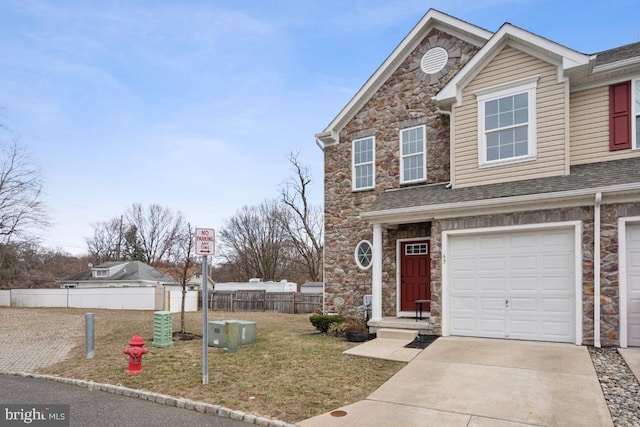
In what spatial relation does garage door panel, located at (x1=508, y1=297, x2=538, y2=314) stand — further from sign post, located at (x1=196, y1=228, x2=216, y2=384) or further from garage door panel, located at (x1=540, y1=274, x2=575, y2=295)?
sign post, located at (x1=196, y1=228, x2=216, y2=384)

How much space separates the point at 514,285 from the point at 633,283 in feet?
6.87

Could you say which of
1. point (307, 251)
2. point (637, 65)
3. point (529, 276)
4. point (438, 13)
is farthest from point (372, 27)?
point (307, 251)

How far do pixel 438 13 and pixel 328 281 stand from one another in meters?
8.74

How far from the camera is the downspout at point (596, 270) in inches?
321

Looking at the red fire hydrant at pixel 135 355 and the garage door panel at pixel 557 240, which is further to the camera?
the garage door panel at pixel 557 240

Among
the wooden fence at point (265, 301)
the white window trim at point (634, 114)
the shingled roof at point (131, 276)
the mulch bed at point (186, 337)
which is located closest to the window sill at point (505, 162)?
the white window trim at point (634, 114)

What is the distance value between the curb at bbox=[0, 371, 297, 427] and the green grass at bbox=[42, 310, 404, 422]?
18cm

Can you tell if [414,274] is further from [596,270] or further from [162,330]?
[162,330]

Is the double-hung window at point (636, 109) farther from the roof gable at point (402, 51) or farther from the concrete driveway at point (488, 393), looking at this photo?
the concrete driveway at point (488, 393)

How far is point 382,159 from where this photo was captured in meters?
13.3

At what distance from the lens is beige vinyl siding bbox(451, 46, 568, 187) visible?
377 inches

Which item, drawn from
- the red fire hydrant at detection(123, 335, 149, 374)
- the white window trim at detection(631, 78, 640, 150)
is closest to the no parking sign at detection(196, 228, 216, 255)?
the red fire hydrant at detection(123, 335, 149, 374)

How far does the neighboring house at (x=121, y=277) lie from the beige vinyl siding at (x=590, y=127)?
110 ft

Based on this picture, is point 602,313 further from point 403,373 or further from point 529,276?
point 403,373
